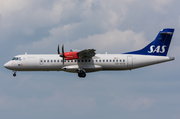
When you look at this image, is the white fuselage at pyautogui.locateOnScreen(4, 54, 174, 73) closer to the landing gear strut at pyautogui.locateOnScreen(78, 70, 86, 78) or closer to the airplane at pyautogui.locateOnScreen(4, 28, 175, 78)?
the airplane at pyautogui.locateOnScreen(4, 28, 175, 78)

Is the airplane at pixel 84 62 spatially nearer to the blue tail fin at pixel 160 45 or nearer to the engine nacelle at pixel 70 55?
the blue tail fin at pixel 160 45

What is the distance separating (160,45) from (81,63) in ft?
39.8

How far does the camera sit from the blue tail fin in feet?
133

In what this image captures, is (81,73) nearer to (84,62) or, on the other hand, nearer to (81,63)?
(81,63)

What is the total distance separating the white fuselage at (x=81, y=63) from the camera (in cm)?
3900

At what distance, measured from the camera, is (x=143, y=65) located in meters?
40.0

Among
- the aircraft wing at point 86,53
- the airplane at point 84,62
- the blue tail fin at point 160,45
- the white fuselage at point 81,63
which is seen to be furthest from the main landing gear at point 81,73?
the blue tail fin at point 160,45

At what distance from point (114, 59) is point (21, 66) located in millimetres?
13458

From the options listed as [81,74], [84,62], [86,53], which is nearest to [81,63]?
[84,62]

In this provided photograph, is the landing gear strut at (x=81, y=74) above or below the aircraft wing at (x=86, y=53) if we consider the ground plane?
below

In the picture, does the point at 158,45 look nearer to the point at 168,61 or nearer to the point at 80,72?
the point at 168,61

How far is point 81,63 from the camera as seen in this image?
39031 mm

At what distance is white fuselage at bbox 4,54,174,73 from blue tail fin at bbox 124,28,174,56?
3.95ft

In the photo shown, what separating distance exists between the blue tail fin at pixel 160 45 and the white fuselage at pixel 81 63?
3.95 feet
